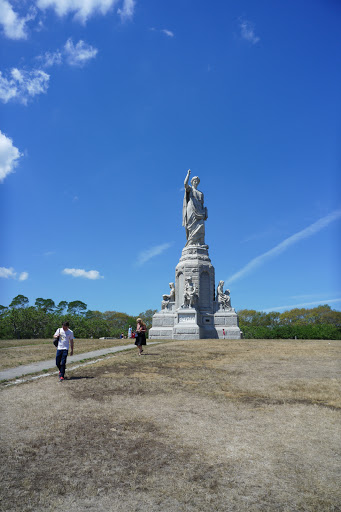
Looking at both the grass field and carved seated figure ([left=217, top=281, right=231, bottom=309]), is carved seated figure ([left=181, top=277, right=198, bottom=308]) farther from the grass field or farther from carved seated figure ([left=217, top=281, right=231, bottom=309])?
the grass field

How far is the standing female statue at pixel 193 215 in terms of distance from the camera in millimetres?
30766

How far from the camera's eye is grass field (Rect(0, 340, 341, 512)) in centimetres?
334

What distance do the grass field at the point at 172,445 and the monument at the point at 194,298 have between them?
1833 cm

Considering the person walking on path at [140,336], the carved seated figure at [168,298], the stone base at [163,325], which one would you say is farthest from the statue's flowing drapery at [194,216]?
the person walking on path at [140,336]

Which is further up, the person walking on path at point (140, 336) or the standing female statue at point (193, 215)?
the standing female statue at point (193, 215)

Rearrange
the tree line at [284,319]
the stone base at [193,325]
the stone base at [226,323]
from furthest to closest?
the tree line at [284,319] → the stone base at [226,323] → the stone base at [193,325]

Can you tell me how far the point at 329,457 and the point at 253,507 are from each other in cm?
161

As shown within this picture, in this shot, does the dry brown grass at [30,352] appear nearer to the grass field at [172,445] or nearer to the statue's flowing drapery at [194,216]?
the grass field at [172,445]

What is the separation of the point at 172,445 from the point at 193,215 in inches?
1065

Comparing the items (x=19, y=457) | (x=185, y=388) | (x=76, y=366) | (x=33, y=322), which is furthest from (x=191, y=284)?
(x=33, y=322)

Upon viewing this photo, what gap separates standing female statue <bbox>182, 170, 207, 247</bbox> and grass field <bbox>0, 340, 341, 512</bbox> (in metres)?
22.7

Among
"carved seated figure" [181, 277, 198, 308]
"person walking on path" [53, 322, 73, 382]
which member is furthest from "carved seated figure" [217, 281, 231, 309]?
"person walking on path" [53, 322, 73, 382]

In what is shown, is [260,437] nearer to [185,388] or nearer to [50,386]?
[185,388]

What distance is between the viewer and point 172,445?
4562mm
